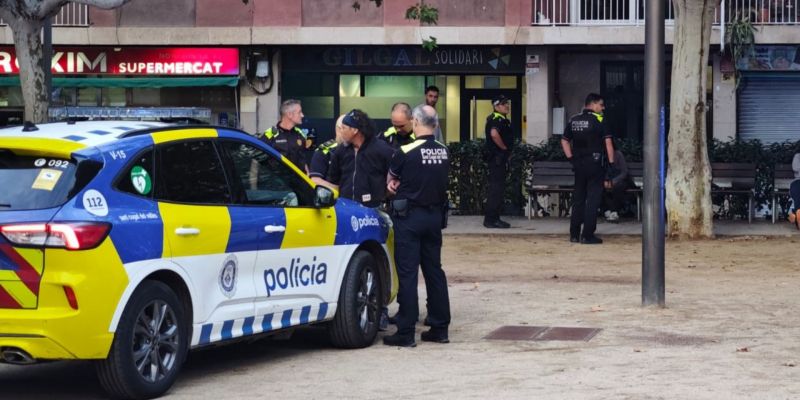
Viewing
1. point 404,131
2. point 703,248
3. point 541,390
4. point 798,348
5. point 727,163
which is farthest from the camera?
point 727,163

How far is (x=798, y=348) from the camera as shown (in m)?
10.5

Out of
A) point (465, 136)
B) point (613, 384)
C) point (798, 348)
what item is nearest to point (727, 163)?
point (465, 136)

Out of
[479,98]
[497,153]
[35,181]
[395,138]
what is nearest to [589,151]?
[497,153]

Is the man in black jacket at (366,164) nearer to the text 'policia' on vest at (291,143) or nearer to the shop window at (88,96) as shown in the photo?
the text 'policia' on vest at (291,143)

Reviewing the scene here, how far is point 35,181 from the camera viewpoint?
8344 mm

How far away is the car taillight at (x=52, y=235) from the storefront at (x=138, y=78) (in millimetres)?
20251

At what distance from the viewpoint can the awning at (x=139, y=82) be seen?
28266 millimetres

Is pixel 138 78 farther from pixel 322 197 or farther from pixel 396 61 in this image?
pixel 322 197

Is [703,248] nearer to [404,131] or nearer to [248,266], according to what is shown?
[404,131]

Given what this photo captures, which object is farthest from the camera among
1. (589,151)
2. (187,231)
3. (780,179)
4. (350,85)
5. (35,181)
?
(350,85)

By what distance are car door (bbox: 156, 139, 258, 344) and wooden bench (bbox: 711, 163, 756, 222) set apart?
14.4m

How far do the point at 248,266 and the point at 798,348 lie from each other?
149 inches

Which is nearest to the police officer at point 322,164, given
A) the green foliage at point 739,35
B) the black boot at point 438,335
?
the black boot at point 438,335

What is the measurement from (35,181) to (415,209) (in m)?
3.25
